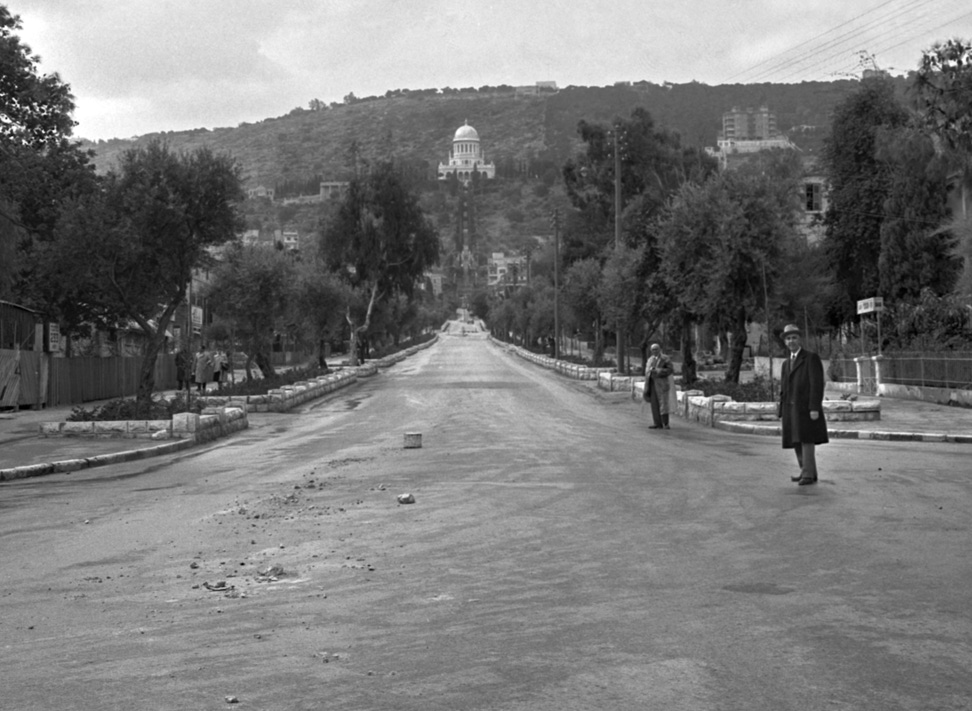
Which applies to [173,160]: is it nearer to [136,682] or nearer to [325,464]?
[325,464]

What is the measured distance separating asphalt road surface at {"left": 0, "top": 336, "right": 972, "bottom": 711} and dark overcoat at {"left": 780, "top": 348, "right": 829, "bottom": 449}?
631 millimetres

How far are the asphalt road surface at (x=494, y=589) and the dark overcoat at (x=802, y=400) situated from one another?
0.63 metres

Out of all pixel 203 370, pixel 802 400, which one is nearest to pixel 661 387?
pixel 802 400

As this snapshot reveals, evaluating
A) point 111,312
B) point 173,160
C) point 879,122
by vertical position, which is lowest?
point 111,312

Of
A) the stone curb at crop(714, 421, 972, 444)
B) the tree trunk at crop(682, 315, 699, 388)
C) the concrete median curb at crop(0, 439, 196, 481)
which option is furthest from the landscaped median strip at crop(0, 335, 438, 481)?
the tree trunk at crop(682, 315, 699, 388)

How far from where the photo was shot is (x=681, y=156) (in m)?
84.6

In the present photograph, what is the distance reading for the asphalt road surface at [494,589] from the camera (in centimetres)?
546

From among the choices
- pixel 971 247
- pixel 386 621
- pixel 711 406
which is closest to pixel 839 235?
pixel 971 247

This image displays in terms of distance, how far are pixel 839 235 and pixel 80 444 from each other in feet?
154

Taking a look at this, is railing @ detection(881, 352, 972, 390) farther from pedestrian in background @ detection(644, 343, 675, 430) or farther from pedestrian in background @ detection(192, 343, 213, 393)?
pedestrian in background @ detection(192, 343, 213, 393)

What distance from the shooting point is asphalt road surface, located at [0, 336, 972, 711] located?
5.46 metres

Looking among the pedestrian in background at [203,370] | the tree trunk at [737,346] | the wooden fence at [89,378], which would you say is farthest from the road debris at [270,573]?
the pedestrian in background at [203,370]

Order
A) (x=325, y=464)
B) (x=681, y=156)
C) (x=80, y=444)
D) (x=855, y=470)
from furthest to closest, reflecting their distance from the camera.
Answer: (x=681, y=156) → (x=80, y=444) → (x=325, y=464) → (x=855, y=470)

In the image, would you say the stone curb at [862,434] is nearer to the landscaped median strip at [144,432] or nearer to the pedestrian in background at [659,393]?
the pedestrian in background at [659,393]
